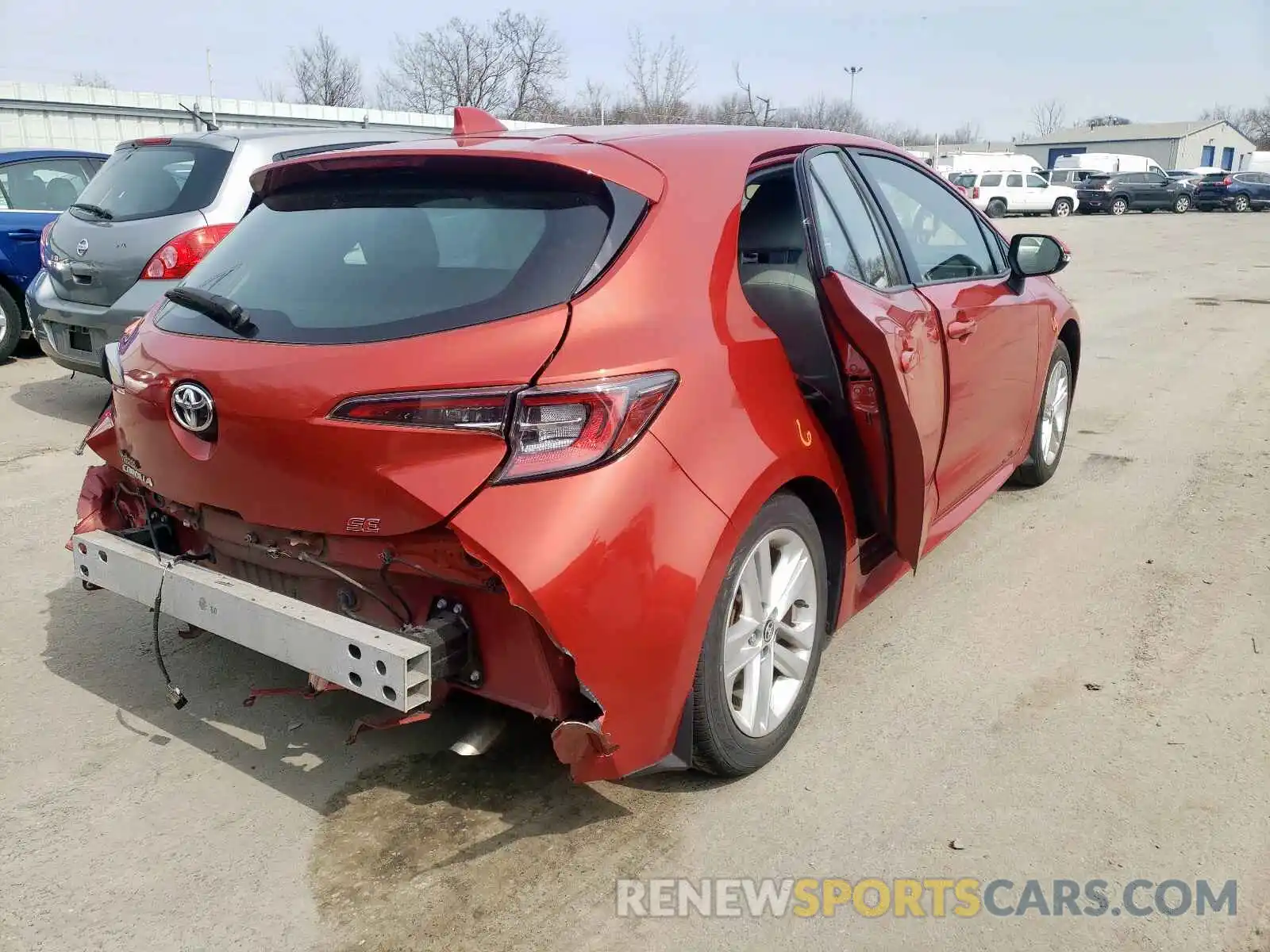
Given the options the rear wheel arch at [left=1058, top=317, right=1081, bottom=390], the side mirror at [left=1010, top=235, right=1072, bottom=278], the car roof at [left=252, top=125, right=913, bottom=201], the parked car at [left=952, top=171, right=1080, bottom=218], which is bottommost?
the rear wheel arch at [left=1058, top=317, right=1081, bottom=390]

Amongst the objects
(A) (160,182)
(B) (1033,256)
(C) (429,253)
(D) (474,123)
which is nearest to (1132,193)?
(B) (1033,256)

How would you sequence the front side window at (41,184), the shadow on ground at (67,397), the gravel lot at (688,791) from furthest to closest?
the front side window at (41,184) → the shadow on ground at (67,397) → the gravel lot at (688,791)

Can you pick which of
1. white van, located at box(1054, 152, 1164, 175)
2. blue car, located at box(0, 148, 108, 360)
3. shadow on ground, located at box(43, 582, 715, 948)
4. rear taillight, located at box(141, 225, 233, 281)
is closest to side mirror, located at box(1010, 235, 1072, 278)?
shadow on ground, located at box(43, 582, 715, 948)

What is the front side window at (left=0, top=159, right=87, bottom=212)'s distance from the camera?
28.5 ft

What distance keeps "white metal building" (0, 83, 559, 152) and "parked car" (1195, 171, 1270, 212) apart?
3177 cm

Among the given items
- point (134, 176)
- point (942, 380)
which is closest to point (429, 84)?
point (134, 176)

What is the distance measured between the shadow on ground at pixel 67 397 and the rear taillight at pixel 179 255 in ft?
3.99

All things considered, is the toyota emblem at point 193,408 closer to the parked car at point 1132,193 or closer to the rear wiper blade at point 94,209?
the rear wiper blade at point 94,209

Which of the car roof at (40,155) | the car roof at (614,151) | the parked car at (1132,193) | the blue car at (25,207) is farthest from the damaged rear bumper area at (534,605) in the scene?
the parked car at (1132,193)

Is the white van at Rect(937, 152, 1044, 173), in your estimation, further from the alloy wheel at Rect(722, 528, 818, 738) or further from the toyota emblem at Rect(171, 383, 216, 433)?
the toyota emblem at Rect(171, 383, 216, 433)

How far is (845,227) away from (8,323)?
7676mm

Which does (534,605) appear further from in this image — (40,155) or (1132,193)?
(1132,193)

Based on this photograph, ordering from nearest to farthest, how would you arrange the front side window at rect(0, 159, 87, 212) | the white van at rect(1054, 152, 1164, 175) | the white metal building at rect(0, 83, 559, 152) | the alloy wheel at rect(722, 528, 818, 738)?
the alloy wheel at rect(722, 528, 818, 738) < the front side window at rect(0, 159, 87, 212) < the white metal building at rect(0, 83, 559, 152) < the white van at rect(1054, 152, 1164, 175)

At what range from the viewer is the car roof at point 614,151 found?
8.45 ft
